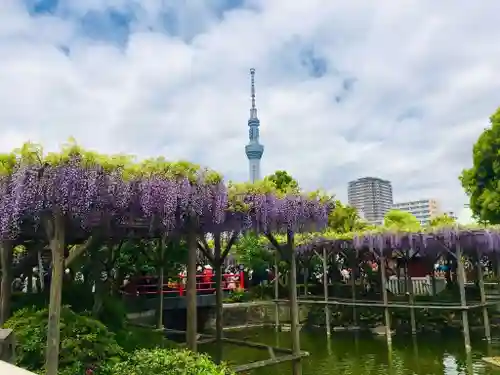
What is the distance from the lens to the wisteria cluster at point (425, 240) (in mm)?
13812

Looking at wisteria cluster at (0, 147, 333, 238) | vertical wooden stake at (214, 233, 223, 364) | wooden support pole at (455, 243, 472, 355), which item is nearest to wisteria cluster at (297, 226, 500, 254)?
wooden support pole at (455, 243, 472, 355)

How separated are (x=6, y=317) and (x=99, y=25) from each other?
216 inches

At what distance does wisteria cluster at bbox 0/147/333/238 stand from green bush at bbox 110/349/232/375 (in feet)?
6.04

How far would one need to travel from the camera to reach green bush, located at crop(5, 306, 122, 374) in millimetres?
6051

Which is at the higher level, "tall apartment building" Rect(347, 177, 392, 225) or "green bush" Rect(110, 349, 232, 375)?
"tall apartment building" Rect(347, 177, 392, 225)

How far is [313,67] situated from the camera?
58.0 ft

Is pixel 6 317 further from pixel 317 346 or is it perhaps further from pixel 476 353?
pixel 476 353

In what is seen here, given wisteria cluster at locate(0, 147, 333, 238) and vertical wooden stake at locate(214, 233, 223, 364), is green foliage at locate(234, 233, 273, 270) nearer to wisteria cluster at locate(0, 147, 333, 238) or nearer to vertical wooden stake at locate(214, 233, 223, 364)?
vertical wooden stake at locate(214, 233, 223, 364)

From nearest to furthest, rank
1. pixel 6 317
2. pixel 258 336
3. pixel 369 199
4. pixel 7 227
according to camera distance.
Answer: pixel 7 227 → pixel 6 317 → pixel 258 336 → pixel 369 199

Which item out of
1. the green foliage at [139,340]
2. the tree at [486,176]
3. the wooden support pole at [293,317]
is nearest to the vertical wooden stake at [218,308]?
the green foliage at [139,340]

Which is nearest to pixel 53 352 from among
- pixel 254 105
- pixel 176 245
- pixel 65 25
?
pixel 65 25

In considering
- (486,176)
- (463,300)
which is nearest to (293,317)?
(463,300)

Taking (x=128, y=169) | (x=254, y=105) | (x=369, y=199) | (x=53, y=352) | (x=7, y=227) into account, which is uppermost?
(x=254, y=105)

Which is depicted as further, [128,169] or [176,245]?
[176,245]
